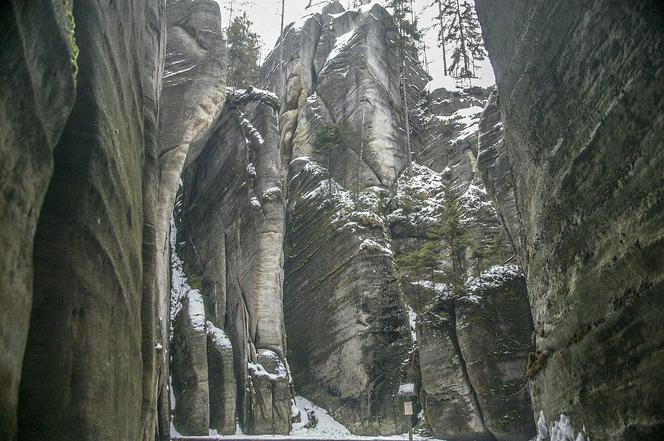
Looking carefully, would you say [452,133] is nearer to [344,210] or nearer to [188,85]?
[344,210]

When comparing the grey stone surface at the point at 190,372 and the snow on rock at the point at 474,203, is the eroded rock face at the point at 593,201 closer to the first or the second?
the grey stone surface at the point at 190,372

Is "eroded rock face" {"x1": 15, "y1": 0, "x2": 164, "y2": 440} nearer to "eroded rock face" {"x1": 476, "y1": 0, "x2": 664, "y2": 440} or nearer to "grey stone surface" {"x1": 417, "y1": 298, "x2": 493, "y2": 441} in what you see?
"eroded rock face" {"x1": 476, "y1": 0, "x2": 664, "y2": 440}

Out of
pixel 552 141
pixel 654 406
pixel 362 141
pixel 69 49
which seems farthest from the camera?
pixel 362 141

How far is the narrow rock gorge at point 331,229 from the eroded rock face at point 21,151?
0.02 metres

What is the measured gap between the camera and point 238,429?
19.3 m

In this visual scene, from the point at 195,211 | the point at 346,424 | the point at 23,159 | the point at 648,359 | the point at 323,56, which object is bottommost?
the point at 346,424

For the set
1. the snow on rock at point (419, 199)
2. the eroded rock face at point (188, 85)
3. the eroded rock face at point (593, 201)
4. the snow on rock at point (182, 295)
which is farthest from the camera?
the snow on rock at point (419, 199)

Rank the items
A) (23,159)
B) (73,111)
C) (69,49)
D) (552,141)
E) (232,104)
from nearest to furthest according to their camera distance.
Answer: (23,159) < (69,49) < (73,111) < (552,141) < (232,104)

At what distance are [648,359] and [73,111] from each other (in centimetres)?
560

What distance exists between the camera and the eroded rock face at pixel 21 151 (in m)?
3.51

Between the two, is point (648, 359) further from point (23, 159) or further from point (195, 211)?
point (195, 211)

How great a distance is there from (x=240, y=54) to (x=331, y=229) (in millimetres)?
16224

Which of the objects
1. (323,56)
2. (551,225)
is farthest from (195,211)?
(551,225)

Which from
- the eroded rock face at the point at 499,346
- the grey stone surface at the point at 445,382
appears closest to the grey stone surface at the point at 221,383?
the grey stone surface at the point at 445,382
